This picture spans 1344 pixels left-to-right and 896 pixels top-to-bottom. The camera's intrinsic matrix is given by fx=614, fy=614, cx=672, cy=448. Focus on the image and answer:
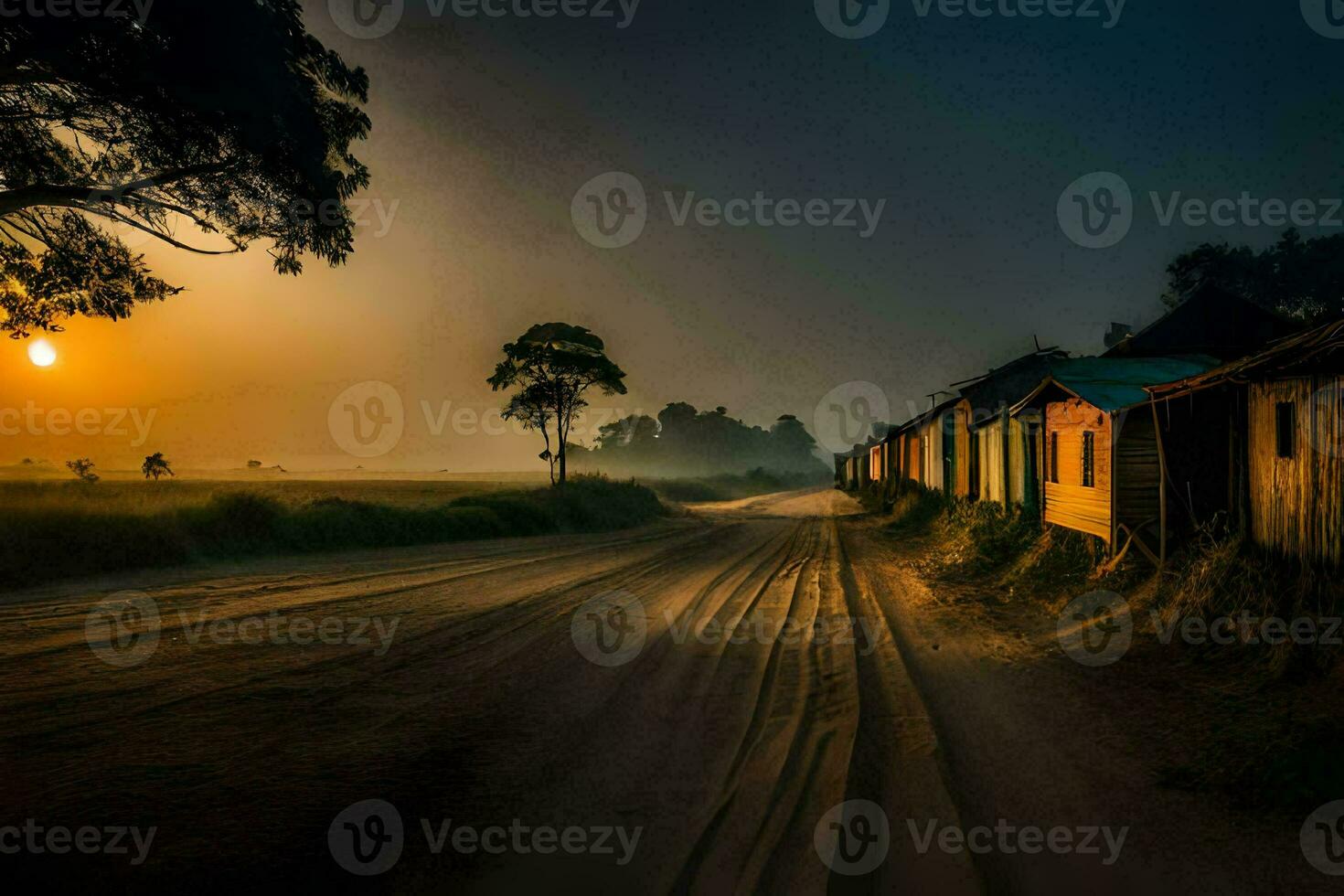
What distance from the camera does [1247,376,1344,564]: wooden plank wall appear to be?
20.0 feet

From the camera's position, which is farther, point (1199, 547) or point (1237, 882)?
point (1199, 547)

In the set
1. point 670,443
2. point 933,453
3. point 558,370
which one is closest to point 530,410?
point 558,370

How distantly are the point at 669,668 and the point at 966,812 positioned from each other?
10.1ft

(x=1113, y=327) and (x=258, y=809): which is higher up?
(x=1113, y=327)

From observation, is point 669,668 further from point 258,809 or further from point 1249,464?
point 1249,464

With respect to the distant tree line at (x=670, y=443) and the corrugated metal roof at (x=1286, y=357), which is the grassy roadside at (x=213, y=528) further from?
the distant tree line at (x=670, y=443)

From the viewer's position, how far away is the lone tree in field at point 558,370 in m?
28.9

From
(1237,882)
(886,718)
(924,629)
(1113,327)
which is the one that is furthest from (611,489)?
(1113,327)

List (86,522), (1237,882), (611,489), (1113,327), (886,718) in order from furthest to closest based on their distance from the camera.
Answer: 1. (1113,327)
2. (611,489)
3. (86,522)
4. (886,718)
5. (1237,882)

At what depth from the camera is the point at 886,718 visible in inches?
189

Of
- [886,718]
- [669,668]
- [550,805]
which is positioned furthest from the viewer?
[669,668]

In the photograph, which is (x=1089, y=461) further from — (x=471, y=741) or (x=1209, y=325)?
(x=1209, y=325)

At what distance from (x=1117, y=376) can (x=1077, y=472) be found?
2.18 m

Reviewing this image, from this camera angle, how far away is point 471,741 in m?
4.37
